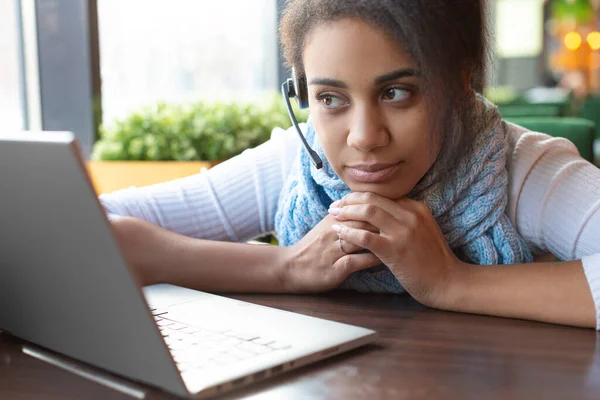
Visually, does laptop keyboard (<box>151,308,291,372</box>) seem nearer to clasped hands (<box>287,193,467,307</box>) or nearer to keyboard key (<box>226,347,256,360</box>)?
keyboard key (<box>226,347,256,360</box>)

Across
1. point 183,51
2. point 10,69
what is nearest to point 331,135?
point 10,69

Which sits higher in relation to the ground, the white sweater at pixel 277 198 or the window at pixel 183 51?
the window at pixel 183 51

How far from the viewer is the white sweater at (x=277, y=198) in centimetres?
104

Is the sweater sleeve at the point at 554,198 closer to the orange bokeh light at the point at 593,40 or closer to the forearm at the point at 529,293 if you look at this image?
the forearm at the point at 529,293

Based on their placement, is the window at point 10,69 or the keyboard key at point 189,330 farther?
the window at point 10,69

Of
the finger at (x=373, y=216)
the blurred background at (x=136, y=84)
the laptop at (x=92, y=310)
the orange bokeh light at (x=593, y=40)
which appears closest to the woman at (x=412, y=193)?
the finger at (x=373, y=216)

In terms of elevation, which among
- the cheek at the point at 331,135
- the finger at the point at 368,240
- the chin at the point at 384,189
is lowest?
the finger at the point at 368,240

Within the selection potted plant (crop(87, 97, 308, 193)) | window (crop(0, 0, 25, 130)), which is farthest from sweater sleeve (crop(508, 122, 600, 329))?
window (crop(0, 0, 25, 130))

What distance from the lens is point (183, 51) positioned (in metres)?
3.58

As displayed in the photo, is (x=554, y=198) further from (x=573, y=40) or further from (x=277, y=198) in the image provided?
(x=573, y=40)

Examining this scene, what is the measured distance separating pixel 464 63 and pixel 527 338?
35cm

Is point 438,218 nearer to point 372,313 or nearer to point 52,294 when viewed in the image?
point 372,313

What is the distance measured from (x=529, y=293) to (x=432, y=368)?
269 mm

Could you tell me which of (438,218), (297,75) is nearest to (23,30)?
(297,75)
